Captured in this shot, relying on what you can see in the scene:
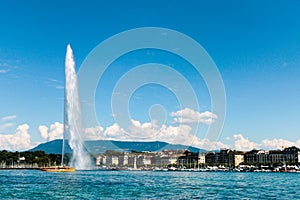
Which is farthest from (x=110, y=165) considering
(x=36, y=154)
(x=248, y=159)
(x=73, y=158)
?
(x=73, y=158)

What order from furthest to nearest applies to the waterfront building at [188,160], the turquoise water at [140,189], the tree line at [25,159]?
the waterfront building at [188,160]
the tree line at [25,159]
the turquoise water at [140,189]

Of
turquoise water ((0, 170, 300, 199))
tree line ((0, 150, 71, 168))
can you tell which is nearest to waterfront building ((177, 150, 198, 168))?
tree line ((0, 150, 71, 168))

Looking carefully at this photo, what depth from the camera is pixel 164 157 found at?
198375 mm

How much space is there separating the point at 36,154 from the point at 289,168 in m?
95.1

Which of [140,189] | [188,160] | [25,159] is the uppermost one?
[140,189]

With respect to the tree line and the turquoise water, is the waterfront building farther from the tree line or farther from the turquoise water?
the turquoise water

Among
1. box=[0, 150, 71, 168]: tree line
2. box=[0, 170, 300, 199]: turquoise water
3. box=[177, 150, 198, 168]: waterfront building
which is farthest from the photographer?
box=[177, 150, 198, 168]: waterfront building

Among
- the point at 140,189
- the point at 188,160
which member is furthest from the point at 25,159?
the point at 140,189

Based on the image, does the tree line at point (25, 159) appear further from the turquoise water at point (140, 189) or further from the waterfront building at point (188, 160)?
the turquoise water at point (140, 189)

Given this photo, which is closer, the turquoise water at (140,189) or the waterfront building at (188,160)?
the turquoise water at (140,189)

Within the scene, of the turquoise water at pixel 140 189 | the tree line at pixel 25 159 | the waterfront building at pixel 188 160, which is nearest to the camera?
the turquoise water at pixel 140 189

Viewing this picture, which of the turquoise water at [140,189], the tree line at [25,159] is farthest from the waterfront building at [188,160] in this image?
the turquoise water at [140,189]

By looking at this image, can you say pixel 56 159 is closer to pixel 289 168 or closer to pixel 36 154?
pixel 36 154

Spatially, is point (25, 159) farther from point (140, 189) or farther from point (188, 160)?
point (140, 189)
